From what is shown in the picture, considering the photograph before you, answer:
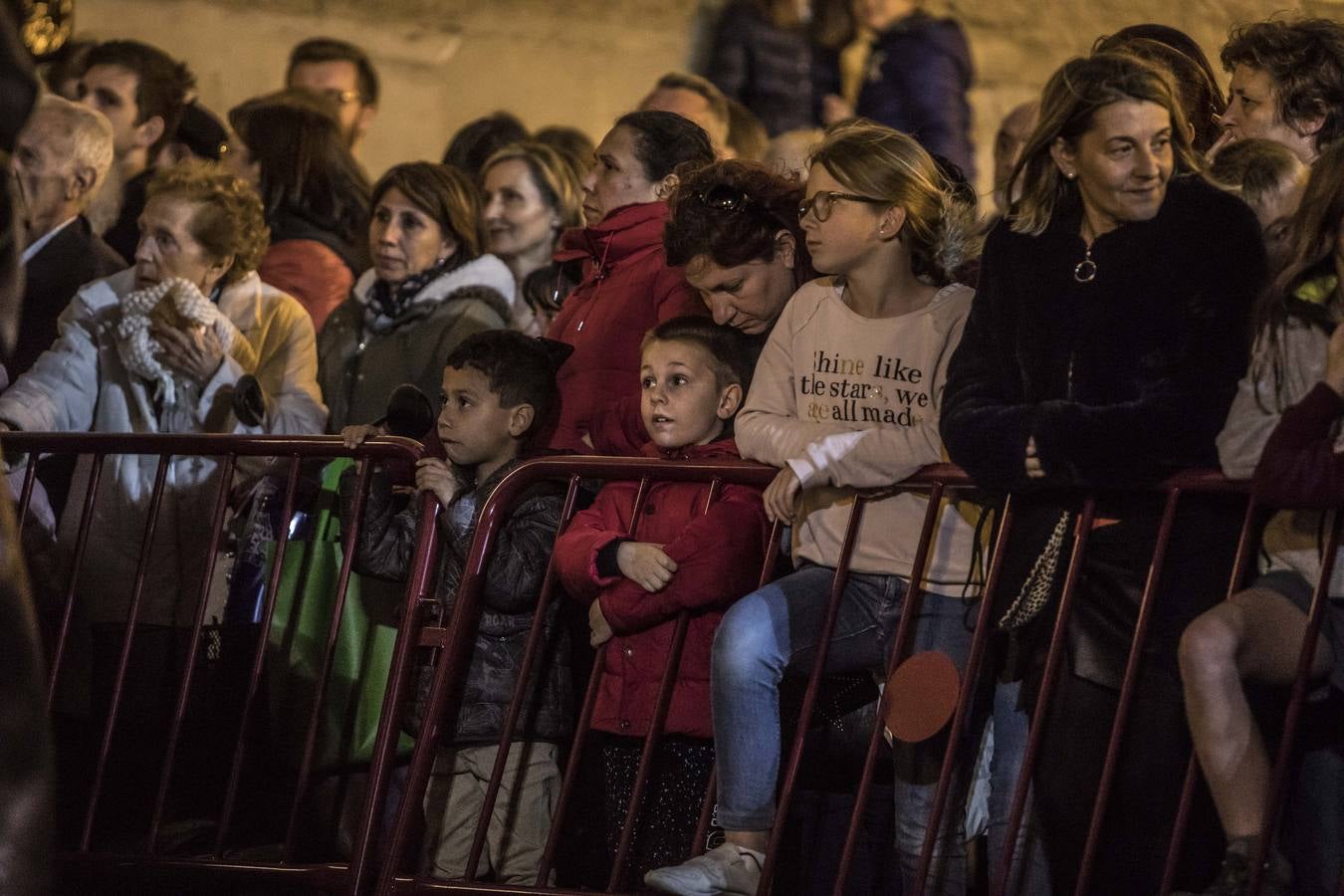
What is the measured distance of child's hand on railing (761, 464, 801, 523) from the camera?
4.82 m

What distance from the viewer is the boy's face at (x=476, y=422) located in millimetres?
5648

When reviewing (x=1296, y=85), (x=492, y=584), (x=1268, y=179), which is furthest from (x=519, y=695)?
(x=1296, y=85)

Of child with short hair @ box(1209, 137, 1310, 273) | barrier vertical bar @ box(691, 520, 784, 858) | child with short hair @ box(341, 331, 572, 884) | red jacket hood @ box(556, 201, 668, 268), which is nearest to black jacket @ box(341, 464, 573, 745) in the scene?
child with short hair @ box(341, 331, 572, 884)

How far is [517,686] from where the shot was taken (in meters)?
5.25

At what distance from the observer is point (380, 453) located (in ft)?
18.0

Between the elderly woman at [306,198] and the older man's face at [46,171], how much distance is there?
78 cm

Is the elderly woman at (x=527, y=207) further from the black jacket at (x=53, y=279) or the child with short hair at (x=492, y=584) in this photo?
the child with short hair at (x=492, y=584)

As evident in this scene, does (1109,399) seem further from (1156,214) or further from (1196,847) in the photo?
(1196,847)

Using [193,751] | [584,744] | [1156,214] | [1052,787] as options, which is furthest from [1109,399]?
[193,751]

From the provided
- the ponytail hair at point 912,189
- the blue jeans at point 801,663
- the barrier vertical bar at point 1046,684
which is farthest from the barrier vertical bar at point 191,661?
the barrier vertical bar at point 1046,684

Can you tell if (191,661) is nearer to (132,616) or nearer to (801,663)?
(132,616)

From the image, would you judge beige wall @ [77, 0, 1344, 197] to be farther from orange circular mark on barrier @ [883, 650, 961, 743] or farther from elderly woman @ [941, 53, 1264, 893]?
orange circular mark on barrier @ [883, 650, 961, 743]

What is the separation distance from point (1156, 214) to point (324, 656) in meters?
2.61

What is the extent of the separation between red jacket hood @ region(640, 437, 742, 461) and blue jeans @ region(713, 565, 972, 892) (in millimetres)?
402
